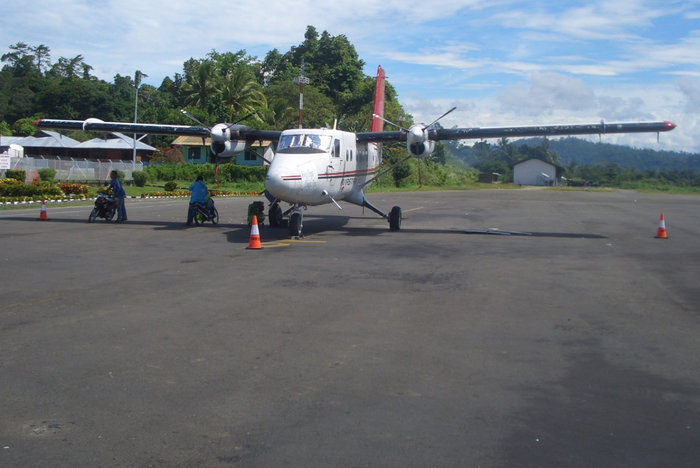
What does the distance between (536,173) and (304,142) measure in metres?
96.8

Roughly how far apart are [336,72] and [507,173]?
150ft

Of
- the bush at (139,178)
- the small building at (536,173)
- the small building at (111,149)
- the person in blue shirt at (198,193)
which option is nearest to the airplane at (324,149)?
the person in blue shirt at (198,193)

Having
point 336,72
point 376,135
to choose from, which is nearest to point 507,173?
point 336,72

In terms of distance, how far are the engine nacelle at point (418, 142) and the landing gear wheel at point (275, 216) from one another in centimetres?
455

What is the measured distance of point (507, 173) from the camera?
11519 cm

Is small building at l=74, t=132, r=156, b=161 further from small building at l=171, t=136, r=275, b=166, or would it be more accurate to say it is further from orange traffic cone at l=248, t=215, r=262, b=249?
orange traffic cone at l=248, t=215, r=262, b=249

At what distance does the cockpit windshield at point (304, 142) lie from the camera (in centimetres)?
1744

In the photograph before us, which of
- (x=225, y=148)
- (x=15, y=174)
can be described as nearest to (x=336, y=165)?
(x=225, y=148)

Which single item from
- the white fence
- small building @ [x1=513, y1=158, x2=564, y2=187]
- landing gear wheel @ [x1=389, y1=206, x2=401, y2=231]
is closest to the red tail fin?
landing gear wheel @ [x1=389, y1=206, x2=401, y2=231]

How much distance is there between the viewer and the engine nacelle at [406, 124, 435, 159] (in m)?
19.6

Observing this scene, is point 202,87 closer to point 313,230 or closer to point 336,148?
point 313,230

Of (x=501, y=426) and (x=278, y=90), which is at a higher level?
(x=278, y=90)

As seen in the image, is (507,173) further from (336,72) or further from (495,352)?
(495,352)

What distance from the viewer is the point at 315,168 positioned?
55.6ft
